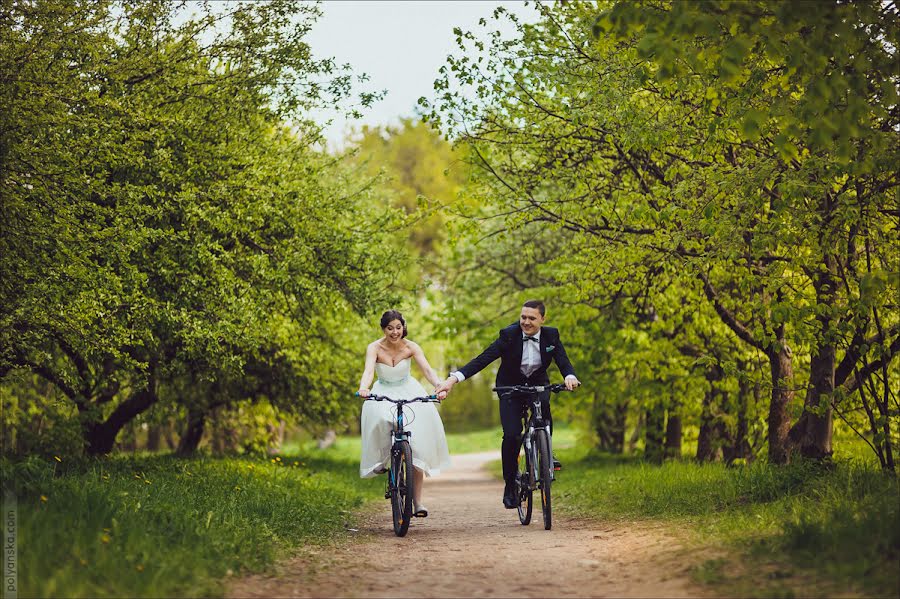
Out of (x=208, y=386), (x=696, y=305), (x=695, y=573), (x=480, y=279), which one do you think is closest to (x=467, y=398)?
(x=480, y=279)

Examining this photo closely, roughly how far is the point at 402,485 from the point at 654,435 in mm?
12278

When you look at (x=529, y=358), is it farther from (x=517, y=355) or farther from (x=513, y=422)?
(x=513, y=422)

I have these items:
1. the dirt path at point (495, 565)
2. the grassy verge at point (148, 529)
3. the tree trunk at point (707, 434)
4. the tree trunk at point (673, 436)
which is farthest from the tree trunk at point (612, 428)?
the dirt path at point (495, 565)

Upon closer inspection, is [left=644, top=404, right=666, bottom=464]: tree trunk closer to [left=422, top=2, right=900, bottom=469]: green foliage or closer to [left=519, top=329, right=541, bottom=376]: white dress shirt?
[left=422, top=2, right=900, bottom=469]: green foliage

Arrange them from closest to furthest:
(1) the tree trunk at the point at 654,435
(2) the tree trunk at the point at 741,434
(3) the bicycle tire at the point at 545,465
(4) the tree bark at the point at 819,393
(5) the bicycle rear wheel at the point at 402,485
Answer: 1. (3) the bicycle tire at the point at 545,465
2. (5) the bicycle rear wheel at the point at 402,485
3. (4) the tree bark at the point at 819,393
4. (2) the tree trunk at the point at 741,434
5. (1) the tree trunk at the point at 654,435

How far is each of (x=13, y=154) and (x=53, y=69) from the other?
1.23 meters

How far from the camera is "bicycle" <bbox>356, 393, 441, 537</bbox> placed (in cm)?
927

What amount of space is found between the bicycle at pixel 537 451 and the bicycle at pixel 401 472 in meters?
0.95

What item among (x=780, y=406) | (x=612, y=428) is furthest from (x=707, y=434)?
(x=780, y=406)

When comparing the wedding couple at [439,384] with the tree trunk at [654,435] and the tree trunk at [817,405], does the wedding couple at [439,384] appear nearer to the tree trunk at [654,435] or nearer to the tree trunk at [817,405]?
the tree trunk at [817,405]

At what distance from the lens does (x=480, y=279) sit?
2366 cm

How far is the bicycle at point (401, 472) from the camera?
365 inches

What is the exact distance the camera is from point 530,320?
9539 millimetres

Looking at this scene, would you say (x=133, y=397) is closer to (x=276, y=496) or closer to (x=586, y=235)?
(x=276, y=496)
